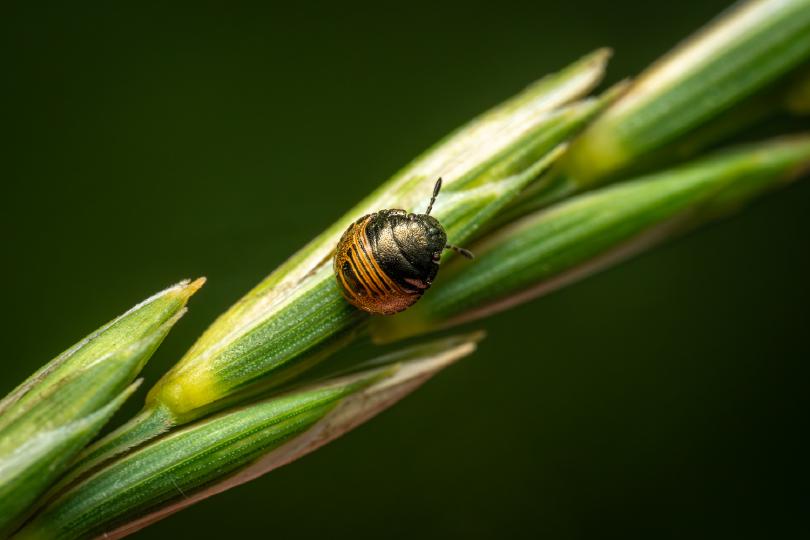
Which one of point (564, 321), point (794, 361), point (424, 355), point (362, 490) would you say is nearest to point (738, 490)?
point (794, 361)

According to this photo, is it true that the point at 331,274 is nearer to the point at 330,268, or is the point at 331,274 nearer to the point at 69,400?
the point at 330,268

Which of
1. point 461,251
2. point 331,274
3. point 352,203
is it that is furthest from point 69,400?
point 352,203

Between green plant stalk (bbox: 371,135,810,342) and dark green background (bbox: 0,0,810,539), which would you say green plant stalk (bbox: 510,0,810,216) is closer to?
green plant stalk (bbox: 371,135,810,342)

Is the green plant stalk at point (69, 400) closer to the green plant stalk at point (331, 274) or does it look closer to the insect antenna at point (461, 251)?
the green plant stalk at point (331, 274)

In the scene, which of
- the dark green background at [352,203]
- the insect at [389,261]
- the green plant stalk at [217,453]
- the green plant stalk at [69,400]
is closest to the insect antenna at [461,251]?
the insect at [389,261]

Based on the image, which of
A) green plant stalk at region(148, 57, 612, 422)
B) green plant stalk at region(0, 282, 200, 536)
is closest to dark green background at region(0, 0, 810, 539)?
green plant stalk at region(148, 57, 612, 422)

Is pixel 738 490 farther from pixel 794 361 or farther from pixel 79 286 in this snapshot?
pixel 79 286

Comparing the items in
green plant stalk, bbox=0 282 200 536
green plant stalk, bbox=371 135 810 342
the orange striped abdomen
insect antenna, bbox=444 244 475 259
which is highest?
green plant stalk, bbox=0 282 200 536
